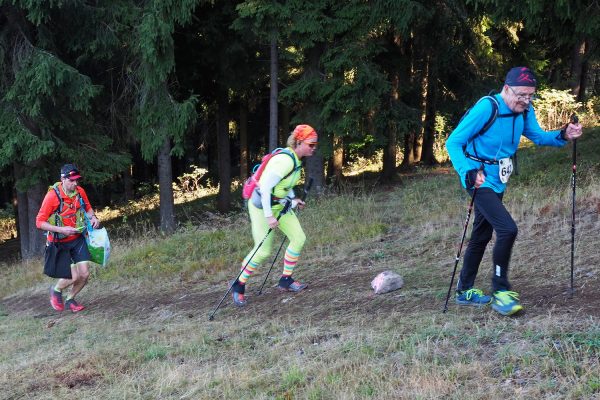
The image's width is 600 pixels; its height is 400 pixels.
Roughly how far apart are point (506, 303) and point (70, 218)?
5.95 m

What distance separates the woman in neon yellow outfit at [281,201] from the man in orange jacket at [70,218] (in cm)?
263

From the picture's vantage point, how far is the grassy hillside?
4070 mm

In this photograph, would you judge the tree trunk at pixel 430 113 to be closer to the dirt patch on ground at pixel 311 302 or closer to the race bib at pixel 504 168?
the dirt patch on ground at pixel 311 302

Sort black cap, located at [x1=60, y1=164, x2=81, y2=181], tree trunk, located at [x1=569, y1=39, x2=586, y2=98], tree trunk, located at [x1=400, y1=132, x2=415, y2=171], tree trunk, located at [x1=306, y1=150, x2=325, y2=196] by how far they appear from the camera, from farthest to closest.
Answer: tree trunk, located at [x1=400, y1=132, x2=415, y2=171] → tree trunk, located at [x1=569, y1=39, x2=586, y2=98] → tree trunk, located at [x1=306, y1=150, x2=325, y2=196] → black cap, located at [x1=60, y1=164, x2=81, y2=181]

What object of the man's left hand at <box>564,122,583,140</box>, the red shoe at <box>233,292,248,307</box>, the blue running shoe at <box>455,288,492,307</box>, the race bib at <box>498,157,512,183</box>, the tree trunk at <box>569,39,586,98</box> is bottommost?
the red shoe at <box>233,292,248,307</box>

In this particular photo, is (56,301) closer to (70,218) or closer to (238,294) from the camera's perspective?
(70,218)

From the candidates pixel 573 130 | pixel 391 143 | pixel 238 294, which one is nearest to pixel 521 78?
pixel 573 130

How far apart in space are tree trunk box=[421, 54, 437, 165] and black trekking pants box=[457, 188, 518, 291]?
505 inches

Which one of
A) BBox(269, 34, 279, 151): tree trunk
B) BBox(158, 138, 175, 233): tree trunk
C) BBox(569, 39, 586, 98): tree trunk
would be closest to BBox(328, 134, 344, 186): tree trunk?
BBox(269, 34, 279, 151): tree trunk

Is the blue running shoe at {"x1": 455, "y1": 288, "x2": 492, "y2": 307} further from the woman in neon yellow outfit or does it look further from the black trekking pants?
the woman in neon yellow outfit

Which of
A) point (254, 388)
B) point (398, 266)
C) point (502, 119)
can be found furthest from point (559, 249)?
point (254, 388)

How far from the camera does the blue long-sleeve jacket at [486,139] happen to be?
16.6 feet

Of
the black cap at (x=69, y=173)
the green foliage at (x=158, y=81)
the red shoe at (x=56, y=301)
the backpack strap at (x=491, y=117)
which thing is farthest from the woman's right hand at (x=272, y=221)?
the green foliage at (x=158, y=81)

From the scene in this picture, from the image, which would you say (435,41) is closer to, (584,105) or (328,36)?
(328,36)
